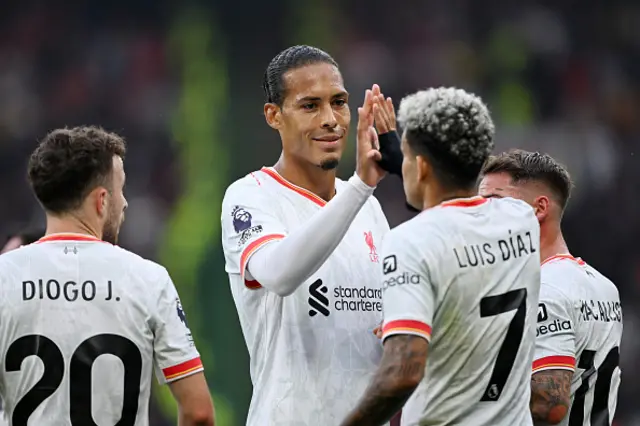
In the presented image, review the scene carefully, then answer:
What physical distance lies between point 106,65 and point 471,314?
1044 cm

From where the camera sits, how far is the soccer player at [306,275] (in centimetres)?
459

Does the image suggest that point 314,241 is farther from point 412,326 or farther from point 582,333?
point 582,333

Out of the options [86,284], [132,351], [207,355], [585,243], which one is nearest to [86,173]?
[86,284]

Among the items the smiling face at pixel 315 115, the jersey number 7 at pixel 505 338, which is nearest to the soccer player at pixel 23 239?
the smiling face at pixel 315 115

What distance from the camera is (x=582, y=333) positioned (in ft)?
16.8

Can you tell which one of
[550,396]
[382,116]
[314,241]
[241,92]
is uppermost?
[241,92]

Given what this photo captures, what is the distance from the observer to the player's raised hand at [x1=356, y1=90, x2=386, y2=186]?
425cm

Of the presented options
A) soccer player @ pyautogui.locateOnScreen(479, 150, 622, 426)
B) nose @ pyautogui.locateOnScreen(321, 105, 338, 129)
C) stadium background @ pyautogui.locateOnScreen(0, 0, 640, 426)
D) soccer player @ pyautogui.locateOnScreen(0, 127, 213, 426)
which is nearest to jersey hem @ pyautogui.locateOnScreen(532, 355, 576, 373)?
soccer player @ pyautogui.locateOnScreen(479, 150, 622, 426)

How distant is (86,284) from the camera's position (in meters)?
4.19

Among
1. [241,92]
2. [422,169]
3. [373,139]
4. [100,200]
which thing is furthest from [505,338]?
[241,92]

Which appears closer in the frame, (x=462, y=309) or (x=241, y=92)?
(x=462, y=309)

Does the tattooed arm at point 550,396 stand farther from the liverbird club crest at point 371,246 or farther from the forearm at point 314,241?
the forearm at point 314,241

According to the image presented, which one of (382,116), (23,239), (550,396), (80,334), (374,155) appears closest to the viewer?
(80,334)

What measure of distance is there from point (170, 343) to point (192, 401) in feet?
0.80
